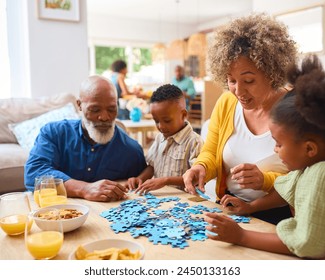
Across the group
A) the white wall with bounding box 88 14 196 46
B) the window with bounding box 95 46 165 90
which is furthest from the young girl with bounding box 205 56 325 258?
the white wall with bounding box 88 14 196 46

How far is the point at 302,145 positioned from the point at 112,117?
3.58ft

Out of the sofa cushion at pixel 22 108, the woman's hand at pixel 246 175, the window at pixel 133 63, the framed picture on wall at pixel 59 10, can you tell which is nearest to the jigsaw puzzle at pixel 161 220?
the woman's hand at pixel 246 175

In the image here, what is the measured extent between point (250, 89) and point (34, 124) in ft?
8.14

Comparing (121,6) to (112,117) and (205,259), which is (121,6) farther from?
(205,259)

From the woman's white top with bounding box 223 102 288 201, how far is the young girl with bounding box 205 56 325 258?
46cm

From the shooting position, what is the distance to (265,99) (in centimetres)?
154

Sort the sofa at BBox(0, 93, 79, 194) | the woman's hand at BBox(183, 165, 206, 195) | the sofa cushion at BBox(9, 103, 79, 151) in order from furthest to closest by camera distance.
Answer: the sofa cushion at BBox(9, 103, 79, 151)
the sofa at BBox(0, 93, 79, 194)
the woman's hand at BBox(183, 165, 206, 195)

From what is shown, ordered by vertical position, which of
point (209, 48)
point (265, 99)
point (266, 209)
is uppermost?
point (209, 48)

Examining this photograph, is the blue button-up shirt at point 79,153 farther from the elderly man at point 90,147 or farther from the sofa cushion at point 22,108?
the sofa cushion at point 22,108

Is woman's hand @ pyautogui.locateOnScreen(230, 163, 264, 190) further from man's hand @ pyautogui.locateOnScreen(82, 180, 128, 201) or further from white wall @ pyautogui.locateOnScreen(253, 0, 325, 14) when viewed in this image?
white wall @ pyautogui.locateOnScreen(253, 0, 325, 14)


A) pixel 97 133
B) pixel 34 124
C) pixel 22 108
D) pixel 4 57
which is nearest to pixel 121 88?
pixel 4 57

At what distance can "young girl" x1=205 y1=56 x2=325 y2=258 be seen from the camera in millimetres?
849

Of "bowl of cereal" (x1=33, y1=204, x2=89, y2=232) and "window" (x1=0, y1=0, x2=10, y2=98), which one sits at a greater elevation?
"window" (x1=0, y1=0, x2=10, y2=98)
